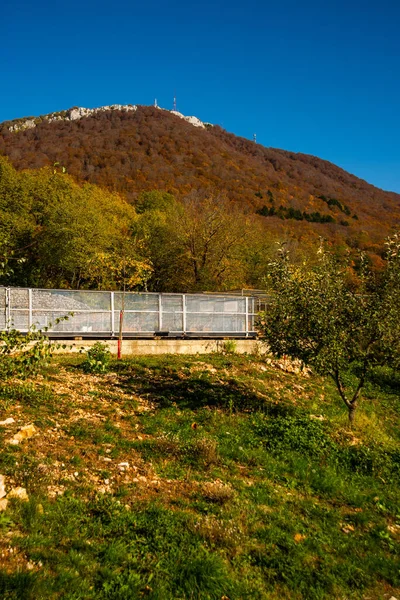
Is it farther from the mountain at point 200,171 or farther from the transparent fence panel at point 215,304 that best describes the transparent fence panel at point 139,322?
the mountain at point 200,171

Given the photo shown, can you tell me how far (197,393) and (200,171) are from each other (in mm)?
95182

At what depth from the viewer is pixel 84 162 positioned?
92438 mm

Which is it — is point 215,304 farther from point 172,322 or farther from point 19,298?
point 19,298

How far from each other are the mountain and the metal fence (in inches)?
1831

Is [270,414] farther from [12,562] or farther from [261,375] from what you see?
[12,562]

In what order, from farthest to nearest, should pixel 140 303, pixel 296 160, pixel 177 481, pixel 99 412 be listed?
pixel 296 160
pixel 140 303
pixel 99 412
pixel 177 481

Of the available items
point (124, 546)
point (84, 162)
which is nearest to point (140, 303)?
point (124, 546)

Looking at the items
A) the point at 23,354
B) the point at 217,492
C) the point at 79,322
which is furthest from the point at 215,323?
the point at 23,354

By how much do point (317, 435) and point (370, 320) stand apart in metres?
3.56

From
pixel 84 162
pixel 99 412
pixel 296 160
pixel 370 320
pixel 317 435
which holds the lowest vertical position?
pixel 317 435

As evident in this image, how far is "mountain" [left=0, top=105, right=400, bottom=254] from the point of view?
85062 mm

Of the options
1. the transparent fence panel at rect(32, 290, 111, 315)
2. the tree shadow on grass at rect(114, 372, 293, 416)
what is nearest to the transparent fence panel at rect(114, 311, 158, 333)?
the transparent fence panel at rect(32, 290, 111, 315)

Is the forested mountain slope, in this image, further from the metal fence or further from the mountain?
the metal fence

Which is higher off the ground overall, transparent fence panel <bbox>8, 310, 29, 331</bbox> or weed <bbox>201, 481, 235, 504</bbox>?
transparent fence panel <bbox>8, 310, 29, 331</bbox>
